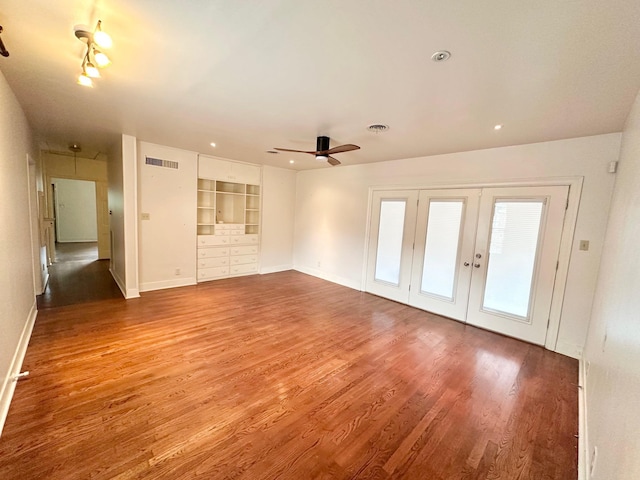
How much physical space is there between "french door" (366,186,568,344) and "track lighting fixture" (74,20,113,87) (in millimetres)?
4268

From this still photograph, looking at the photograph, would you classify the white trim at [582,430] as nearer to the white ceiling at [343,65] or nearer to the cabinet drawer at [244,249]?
the white ceiling at [343,65]

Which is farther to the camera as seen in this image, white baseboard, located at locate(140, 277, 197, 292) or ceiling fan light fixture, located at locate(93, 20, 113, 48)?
white baseboard, located at locate(140, 277, 197, 292)

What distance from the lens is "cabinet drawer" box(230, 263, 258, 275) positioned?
20.3 ft

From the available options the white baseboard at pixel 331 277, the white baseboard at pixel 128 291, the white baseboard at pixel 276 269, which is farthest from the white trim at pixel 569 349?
the white baseboard at pixel 128 291

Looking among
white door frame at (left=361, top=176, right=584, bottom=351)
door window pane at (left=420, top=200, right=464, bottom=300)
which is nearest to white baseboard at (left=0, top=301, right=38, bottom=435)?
door window pane at (left=420, top=200, right=464, bottom=300)

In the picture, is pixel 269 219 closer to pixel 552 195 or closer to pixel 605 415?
pixel 552 195

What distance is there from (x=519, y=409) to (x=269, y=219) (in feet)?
18.7

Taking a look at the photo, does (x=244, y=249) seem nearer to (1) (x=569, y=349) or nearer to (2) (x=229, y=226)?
(2) (x=229, y=226)

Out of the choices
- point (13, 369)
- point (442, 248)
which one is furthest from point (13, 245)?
point (442, 248)

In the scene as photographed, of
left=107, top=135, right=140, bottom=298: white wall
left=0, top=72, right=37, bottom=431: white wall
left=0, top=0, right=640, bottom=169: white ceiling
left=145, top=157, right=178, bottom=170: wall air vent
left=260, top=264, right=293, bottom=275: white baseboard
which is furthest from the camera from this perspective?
left=260, top=264, right=293, bottom=275: white baseboard

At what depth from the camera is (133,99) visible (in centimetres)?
266

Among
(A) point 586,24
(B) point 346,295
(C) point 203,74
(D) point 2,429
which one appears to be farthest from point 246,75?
(B) point 346,295

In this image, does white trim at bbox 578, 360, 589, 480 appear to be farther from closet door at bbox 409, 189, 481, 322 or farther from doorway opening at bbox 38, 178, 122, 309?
doorway opening at bbox 38, 178, 122, 309

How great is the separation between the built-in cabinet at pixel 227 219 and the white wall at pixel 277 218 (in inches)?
7.4
